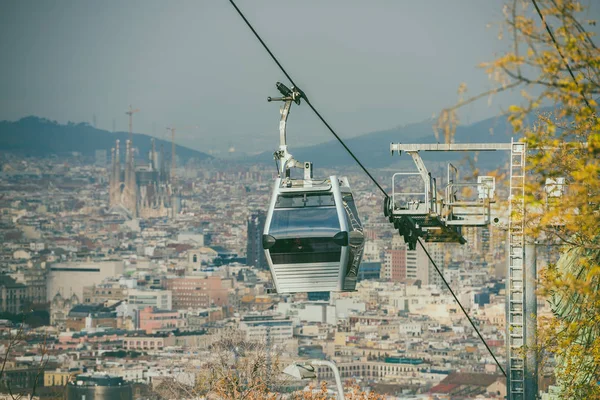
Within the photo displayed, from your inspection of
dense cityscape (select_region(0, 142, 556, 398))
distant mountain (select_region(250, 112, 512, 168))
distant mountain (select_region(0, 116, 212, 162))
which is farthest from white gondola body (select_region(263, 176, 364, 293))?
distant mountain (select_region(0, 116, 212, 162))

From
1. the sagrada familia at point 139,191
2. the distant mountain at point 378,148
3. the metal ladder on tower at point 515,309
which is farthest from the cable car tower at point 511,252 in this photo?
the sagrada familia at point 139,191

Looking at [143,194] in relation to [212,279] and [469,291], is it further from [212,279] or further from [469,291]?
[469,291]

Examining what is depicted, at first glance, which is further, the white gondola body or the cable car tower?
the cable car tower

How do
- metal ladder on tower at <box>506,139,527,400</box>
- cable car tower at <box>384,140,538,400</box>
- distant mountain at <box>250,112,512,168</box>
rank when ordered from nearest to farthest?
cable car tower at <box>384,140,538,400</box> < metal ladder on tower at <box>506,139,527,400</box> < distant mountain at <box>250,112,512,168</box>

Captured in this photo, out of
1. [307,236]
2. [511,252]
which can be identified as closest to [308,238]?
[307,236]

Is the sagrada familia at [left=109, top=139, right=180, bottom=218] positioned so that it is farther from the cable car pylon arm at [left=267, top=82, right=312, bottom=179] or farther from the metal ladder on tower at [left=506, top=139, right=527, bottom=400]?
the cable car pylon arm at [left=267, top=82, right=312, bottom=179]

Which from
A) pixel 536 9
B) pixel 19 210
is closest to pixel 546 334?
pixel 536 9

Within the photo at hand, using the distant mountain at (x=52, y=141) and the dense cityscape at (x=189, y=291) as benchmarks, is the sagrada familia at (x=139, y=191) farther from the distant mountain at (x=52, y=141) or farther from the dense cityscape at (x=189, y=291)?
the distant mountain at (x=52, y=141)
